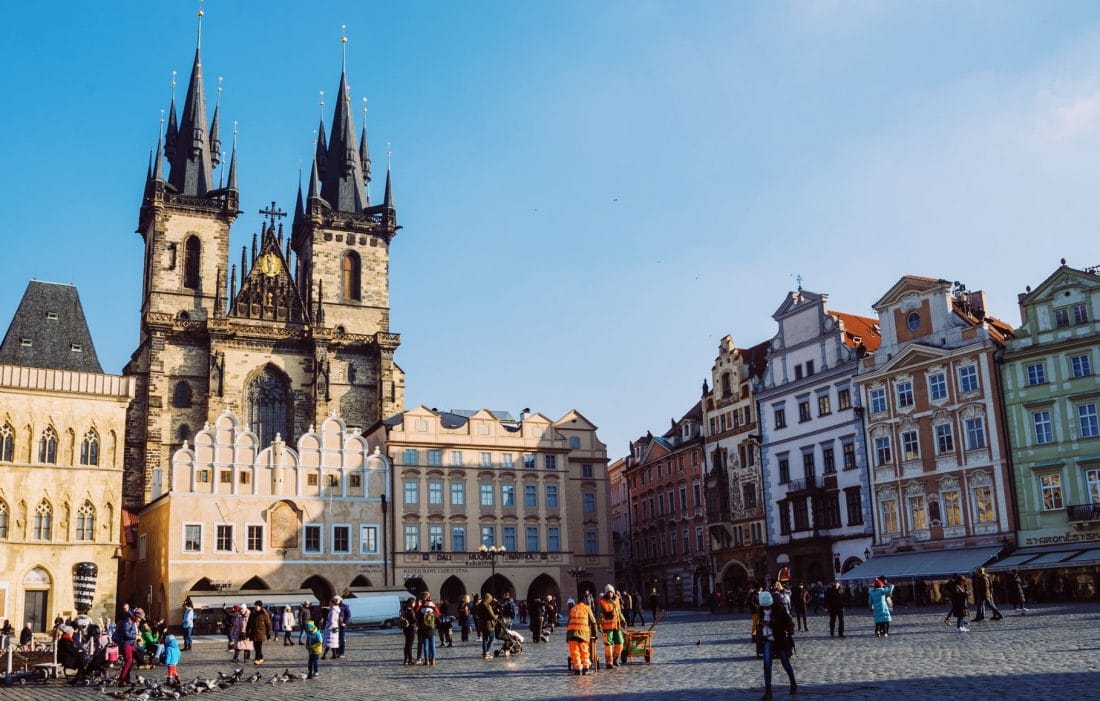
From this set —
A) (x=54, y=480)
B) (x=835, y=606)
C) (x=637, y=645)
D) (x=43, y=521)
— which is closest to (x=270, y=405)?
(x=54, y=480)

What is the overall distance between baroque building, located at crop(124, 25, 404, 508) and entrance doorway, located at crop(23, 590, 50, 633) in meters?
13.3

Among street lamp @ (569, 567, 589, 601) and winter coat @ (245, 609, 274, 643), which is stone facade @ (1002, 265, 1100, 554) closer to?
street lamp @ (569, 567, 589, 601)

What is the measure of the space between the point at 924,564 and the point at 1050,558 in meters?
5.63

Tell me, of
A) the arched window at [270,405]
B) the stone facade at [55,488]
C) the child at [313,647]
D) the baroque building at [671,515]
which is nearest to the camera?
the child at [313,647]

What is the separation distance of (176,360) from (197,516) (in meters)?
17.5

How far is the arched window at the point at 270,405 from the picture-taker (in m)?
71.9

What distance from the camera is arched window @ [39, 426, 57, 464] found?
52.6 meters

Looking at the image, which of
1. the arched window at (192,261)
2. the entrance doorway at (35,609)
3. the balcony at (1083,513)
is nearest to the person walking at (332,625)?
the entrance doorway at (35,609)

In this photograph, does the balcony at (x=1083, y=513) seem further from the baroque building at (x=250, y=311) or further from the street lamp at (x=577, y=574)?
the baroque building at (x=250, y=311)

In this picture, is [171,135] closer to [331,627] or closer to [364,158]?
[364,158]

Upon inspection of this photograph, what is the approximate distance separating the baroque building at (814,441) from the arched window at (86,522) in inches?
1317

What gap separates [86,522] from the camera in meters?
53.2

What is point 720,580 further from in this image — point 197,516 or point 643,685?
point 643,685

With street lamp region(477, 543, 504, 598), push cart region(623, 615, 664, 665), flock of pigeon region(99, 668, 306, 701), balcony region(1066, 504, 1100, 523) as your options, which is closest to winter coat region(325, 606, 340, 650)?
flock of pigeon region(99, 668, 306, 701)
